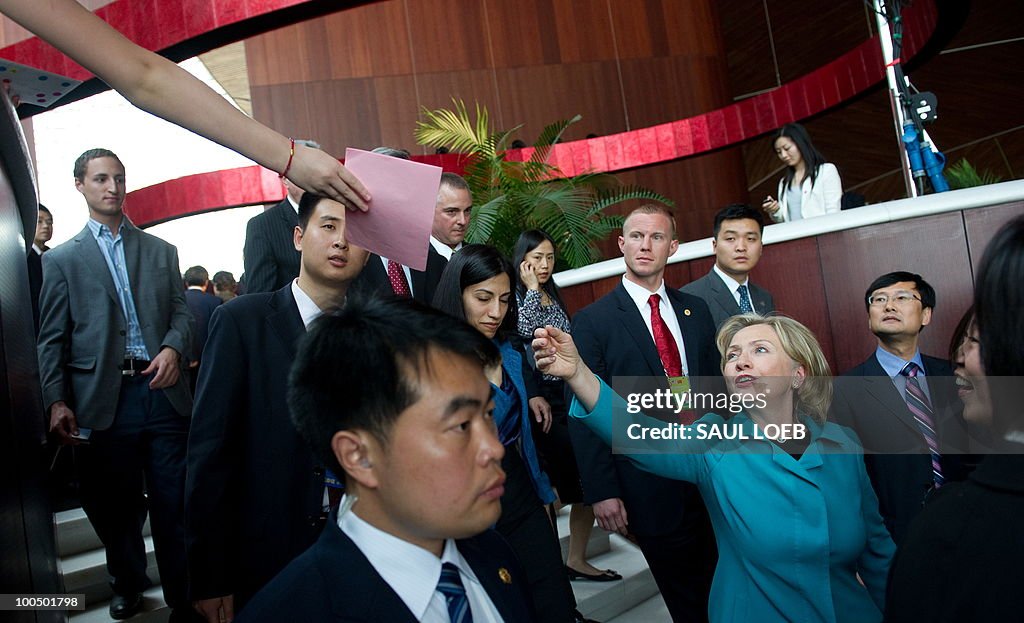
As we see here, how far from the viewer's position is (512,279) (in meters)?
2.63

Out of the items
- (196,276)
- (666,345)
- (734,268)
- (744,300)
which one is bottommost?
(666,345)

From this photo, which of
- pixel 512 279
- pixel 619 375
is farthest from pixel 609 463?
pixel 512 279

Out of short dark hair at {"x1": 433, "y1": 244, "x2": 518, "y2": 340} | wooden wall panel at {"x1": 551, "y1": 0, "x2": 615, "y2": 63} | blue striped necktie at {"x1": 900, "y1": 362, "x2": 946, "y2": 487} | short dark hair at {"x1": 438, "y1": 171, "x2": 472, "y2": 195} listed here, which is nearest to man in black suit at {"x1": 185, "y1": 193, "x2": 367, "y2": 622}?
short dark hair at {"x1": 433, "y1": 244, "x2": 518, "y2": 340}

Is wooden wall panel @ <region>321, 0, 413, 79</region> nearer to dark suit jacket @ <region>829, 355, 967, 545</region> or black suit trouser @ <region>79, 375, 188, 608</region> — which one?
black suit trouser @ <region>79, 375, 188, 608</region>

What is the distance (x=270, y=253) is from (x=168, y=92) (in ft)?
4.12

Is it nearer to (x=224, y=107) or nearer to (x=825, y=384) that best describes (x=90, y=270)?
(x=224, y=107)

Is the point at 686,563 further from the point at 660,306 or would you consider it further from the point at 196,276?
the point at 196,276

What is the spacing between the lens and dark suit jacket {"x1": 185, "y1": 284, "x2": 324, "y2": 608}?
171 cm

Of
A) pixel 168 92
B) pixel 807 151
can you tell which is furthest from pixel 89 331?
pixel 807 151

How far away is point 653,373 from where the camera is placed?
9.61 feet

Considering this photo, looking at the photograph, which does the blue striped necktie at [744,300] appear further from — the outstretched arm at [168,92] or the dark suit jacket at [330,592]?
the dark suit jacket at [330,592]

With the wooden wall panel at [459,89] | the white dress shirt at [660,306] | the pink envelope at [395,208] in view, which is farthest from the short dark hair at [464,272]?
the wooden wall panel at [459,89]

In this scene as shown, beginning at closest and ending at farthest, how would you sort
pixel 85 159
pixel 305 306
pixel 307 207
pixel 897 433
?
pixel 305 306 → pixel 307 207 → pixel 897 433 → pixel 85 159

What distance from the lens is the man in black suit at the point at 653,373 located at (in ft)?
8.77
